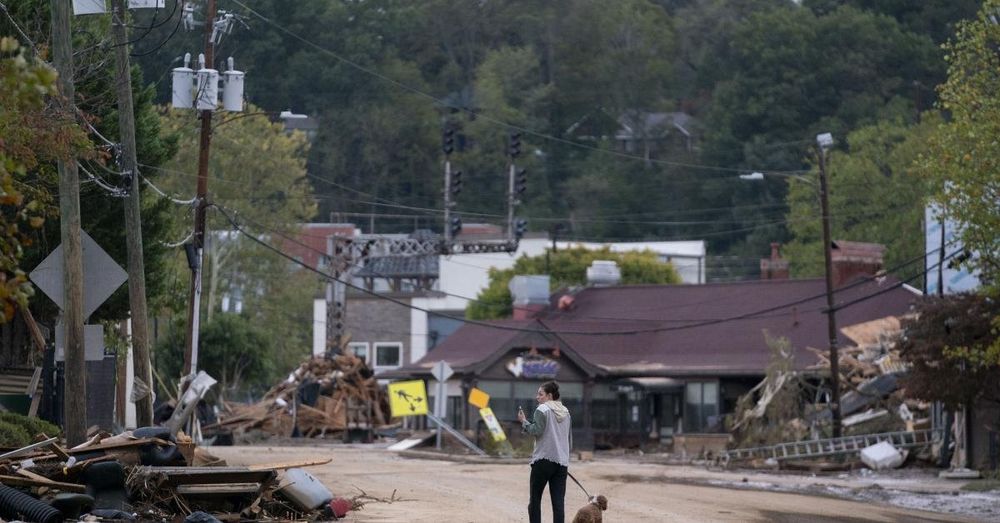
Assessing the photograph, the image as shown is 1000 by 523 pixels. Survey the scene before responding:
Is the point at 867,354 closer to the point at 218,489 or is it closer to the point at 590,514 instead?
the point at 218,489

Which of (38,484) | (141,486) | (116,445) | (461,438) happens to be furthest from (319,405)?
(38,484)

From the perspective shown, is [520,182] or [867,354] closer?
[867,354]

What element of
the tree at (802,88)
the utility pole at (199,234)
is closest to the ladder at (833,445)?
the utility pole at (199,234)

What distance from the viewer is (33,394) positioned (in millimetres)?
28766

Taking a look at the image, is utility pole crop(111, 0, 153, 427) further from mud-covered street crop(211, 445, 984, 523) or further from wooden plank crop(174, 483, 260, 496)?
wooden plank crop(174, 483, 260, 496)

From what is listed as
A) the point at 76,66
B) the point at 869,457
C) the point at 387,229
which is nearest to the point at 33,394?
the point at 76,66

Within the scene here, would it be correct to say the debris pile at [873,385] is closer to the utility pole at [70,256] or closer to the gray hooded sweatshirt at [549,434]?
the utility pole at [70,256]

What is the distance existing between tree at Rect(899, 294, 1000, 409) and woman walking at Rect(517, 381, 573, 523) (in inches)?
672

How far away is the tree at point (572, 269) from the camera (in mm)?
77938

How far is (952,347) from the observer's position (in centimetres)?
3198

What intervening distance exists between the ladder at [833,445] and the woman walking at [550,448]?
22.8m

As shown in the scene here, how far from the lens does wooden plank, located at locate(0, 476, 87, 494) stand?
1795 cm

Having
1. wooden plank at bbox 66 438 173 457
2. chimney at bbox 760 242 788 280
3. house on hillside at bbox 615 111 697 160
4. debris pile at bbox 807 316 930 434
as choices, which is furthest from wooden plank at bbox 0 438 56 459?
house on hillside at bbox 615 111 697 160

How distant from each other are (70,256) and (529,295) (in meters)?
38.8
